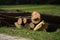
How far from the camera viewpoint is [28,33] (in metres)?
9.90

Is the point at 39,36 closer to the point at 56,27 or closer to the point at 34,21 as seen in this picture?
the point at 34,21

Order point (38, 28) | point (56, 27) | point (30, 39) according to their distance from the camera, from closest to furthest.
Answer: point (30, 39)
point (38, 28)
point (56, 27)

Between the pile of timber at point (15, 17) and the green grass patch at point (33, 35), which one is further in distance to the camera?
the pile of timber at point (15, 17)

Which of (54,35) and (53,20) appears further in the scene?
(53,20)

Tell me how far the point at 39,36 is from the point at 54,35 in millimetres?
665

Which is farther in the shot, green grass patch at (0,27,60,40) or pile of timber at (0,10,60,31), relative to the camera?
pile of timber at (0,10,60,31)

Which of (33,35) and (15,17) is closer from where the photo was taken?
(33,35)
